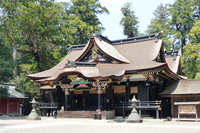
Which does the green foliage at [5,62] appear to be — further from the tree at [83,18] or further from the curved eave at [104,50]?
the tree at [83,18]

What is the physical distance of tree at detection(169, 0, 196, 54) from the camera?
49406 millimetres

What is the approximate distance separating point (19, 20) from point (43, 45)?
A: 17.2 ft

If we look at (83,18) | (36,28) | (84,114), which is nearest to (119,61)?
(84,114)

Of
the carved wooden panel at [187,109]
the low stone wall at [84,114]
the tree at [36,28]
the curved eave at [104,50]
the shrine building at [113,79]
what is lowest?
the low stone wall at [84,114]

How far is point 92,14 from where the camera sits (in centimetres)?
5466

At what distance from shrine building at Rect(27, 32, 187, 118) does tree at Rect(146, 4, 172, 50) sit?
2542 cm

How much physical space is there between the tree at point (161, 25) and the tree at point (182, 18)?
6.93 feet

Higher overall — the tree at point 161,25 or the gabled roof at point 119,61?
the tree at point 161,25

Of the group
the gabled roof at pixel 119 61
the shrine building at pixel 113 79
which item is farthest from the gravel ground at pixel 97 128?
the gabled roof at pixel 119 61

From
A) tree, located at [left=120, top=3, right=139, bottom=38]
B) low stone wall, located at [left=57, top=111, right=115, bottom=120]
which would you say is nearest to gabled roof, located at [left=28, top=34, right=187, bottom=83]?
low stone wall, located at [left=57, top=111, right=115, bottom=120]

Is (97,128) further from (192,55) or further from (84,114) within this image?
(192,55)

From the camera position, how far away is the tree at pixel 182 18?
49.4 metres

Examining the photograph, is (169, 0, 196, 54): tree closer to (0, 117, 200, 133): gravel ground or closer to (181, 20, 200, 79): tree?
(181, 20, 200, 79): tree

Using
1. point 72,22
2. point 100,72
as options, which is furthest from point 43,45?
point 100,72
